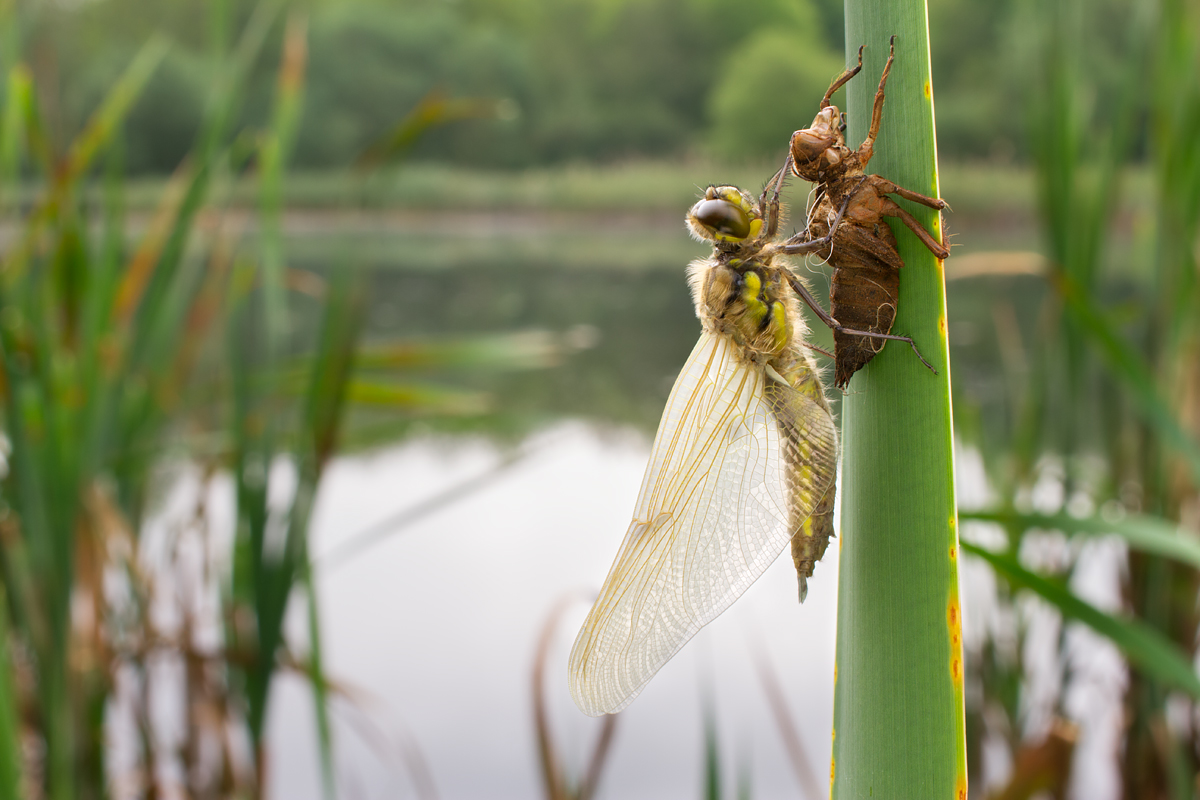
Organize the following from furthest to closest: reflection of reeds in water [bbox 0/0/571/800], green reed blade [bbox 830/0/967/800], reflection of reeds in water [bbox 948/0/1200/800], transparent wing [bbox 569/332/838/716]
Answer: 1. reflection of reeds in water [bbox 948/0/1200/800]
2. reflection of reeds in water [bbox 0/0/571/800]
3. transparent wing [bbox 569/332/838/716]
4. green reed blade [bbox 830/0/967/800]

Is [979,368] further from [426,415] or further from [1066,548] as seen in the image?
[426,415]

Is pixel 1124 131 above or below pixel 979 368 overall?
below

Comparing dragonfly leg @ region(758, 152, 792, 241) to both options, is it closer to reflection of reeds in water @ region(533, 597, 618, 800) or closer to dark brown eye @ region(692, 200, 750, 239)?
dark brown eye @ region(692, 200, 750, 239)

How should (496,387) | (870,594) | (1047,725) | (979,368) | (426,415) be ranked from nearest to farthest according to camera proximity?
(870,594)
(426,415)
(1047,725)
(979,368)
(496,387)

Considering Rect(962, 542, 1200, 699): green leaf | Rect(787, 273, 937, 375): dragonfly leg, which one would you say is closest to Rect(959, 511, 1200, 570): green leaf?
Rect(962, 542, 1200, 699): green leaf

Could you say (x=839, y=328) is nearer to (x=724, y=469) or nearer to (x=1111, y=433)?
(x=724, y=469)

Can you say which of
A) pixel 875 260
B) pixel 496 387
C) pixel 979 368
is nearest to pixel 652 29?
pixel 496 387
